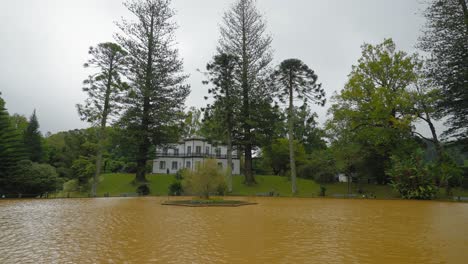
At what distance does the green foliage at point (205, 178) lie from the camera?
18953 millimetres

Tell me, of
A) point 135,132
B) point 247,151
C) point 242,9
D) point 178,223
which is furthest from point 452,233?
point 242,9

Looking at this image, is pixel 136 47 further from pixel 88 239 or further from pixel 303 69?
pixel 88 239

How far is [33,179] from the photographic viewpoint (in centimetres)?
2333

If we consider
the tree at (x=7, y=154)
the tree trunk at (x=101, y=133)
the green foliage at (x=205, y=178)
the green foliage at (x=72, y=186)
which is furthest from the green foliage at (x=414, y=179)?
the tree at (x=7, y=154)

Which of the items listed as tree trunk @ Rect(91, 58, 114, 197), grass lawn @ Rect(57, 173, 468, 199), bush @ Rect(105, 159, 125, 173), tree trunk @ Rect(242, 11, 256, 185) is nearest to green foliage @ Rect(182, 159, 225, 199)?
grass lawn @ Rect(57, 173, 468, 199)

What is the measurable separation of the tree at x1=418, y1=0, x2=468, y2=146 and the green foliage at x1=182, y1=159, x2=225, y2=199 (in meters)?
21.1

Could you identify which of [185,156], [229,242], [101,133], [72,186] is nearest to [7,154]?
[72,186]

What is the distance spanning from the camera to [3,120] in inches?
1071

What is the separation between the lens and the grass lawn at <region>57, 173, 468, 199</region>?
2867 cm

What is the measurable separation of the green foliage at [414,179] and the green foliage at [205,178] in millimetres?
14775

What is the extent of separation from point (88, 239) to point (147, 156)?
24966mm

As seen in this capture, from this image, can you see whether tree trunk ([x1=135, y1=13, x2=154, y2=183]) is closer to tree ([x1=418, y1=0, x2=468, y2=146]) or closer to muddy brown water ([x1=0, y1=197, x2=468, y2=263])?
muddy brown water ([x1=0, y1=197, x2=468, y2=263])

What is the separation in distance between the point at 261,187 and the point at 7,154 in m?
24.0

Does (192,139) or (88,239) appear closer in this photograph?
(88,239)
